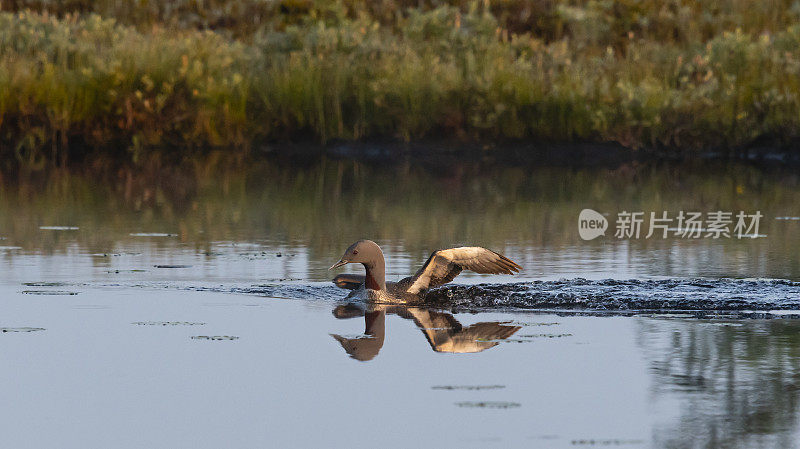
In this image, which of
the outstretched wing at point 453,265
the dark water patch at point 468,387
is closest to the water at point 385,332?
the dark water patch at point 468,387

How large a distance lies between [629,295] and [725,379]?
307 cm

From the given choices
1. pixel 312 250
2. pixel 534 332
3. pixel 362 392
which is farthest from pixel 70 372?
pixel 312 250

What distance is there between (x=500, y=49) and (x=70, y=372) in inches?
824

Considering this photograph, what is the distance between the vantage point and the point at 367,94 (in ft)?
87.6

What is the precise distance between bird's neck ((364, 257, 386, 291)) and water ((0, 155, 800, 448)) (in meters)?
0.21

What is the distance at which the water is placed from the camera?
641cm

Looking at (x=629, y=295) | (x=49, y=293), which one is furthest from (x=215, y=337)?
(x=629, y=295)

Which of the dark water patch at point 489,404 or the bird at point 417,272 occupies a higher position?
the bird at point 417,272

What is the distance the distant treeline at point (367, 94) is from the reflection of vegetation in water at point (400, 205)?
1.90 meters

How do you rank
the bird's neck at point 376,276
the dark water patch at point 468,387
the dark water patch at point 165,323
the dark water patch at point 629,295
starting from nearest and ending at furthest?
the dark water patch at point 468,387 → the dark water patch at point 165,323 → the dark water patch at point 629,295 → the bird's neck at point 376,276

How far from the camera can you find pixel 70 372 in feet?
24.8

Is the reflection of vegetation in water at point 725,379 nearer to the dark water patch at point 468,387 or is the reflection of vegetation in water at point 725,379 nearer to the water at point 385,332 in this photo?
the water at point 385,332

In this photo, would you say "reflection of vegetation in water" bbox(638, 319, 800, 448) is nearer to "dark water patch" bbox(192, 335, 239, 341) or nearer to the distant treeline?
"dark water patch" bbox(192, 335, 239, 341)

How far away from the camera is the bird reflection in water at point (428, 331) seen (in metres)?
8.34
